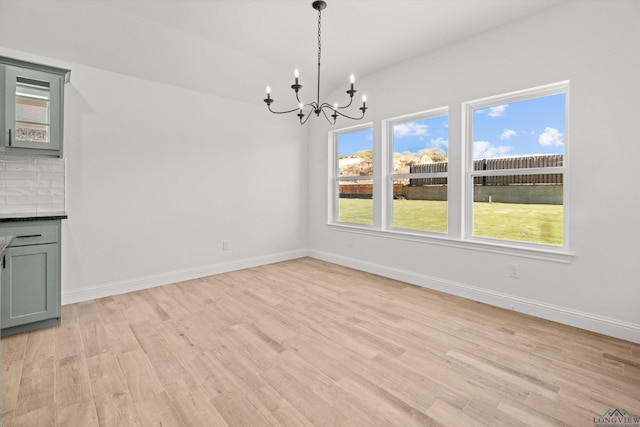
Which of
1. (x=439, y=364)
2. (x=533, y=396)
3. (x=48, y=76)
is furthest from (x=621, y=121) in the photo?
(x=48, y=76)

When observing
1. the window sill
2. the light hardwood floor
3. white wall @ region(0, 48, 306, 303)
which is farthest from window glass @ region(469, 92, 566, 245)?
white wall @ region(0, 48, 306, 303)

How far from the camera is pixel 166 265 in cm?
395

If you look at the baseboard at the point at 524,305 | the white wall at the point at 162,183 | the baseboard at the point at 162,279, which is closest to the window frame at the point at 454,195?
the baseboard at the point at 524,305

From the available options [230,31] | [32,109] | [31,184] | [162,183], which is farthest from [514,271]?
[31,184]

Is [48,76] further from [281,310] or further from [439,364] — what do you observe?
[439,364]

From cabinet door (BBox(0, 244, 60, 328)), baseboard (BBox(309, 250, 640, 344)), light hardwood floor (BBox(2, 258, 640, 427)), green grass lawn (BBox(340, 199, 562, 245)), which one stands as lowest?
light hardwood floor (BBox(2, 258, 640, 427))

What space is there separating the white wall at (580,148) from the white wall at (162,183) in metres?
2.68

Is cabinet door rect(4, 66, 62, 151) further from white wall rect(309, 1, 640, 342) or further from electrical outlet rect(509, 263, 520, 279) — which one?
electrical outlet rect(509, 263, 520, 279)

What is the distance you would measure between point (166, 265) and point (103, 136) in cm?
166

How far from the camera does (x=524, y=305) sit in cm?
300

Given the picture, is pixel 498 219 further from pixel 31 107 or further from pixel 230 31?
Result: pixel 31 107

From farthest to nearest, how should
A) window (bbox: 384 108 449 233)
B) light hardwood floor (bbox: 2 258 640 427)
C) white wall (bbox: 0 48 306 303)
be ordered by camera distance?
window (bbox: 384 108 449 233)
white wall (bbox: 0 48 306 303)
light hardwood floor (bbox: 2 258 640 427)

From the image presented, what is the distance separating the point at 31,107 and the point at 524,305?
4.88 meters

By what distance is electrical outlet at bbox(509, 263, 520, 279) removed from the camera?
3047 mm
